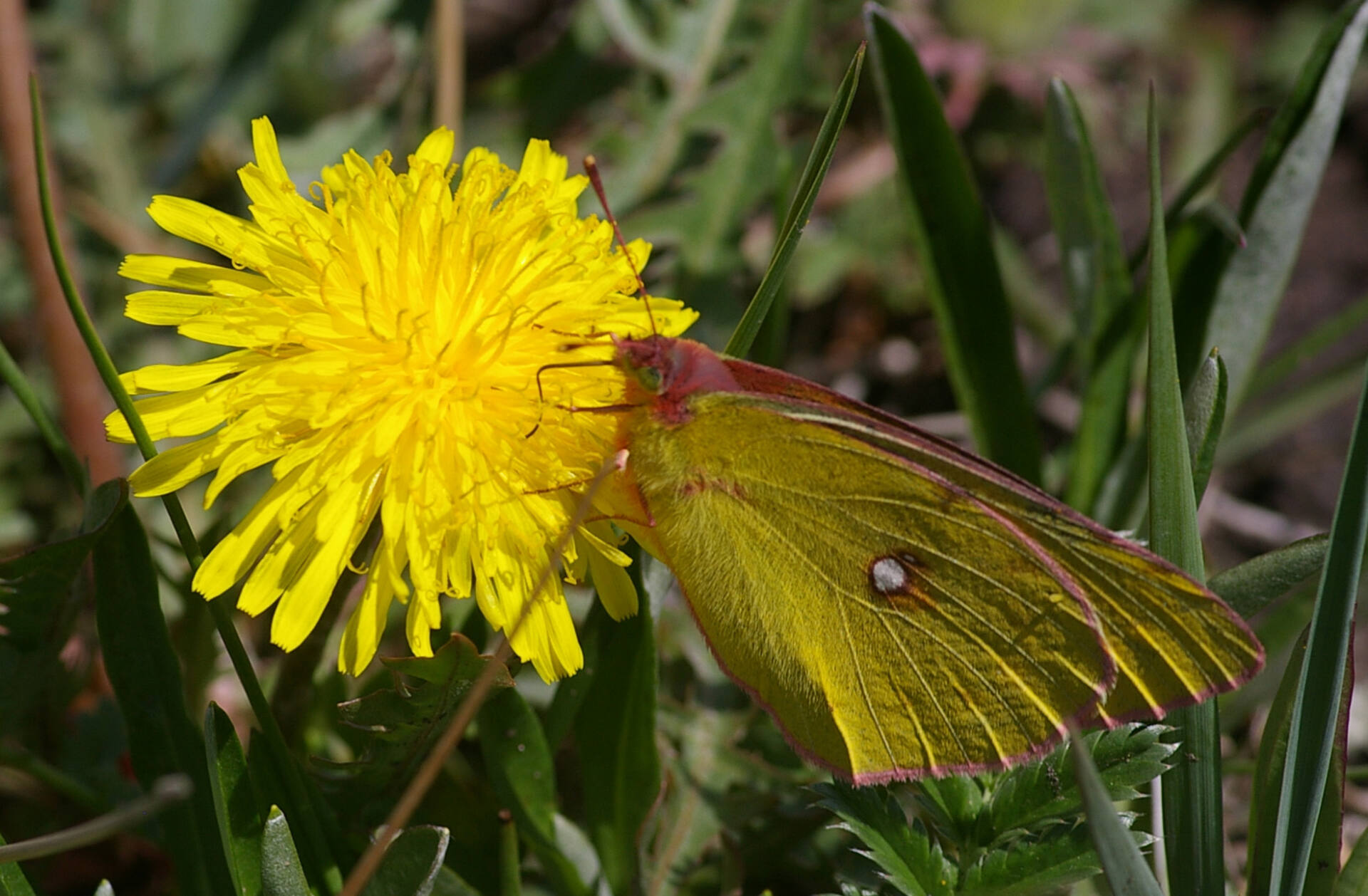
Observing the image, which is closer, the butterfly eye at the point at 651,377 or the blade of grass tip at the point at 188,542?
the blade of grass tip at the point at 188,542

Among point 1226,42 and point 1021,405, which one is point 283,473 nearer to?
point 1021,405

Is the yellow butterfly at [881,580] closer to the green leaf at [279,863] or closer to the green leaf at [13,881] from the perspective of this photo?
the green leaf at [279,863]

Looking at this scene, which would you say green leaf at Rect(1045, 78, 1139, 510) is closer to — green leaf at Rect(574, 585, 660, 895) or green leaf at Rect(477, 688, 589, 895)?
green leaf at Rect(574, 585, 660, 895)

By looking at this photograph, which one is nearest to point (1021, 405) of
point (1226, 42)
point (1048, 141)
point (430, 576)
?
point (1048, 141)

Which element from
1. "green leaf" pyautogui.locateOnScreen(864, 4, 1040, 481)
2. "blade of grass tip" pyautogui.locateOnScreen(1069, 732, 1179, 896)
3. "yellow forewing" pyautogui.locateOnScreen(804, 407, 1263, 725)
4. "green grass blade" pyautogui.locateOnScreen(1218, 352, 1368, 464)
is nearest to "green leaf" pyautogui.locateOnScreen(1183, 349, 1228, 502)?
"yellow forewing" pyautogui.locateOnScreen(804, 407, 1263, 725)

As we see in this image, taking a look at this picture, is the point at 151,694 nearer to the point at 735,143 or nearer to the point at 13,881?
the point at 13,881

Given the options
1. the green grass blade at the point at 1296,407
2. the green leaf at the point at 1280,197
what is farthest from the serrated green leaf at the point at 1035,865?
the green grass blade at the point at 1296,407

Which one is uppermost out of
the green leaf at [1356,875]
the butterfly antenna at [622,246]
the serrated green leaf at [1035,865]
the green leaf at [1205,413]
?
the butterfly antenna at [622,246]

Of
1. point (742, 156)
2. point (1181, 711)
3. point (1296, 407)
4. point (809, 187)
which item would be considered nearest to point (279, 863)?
point (809, 187)
